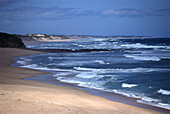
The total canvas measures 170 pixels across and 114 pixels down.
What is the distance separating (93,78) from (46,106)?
9555 mm

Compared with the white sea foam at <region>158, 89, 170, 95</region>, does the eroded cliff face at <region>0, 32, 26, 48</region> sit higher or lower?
higher

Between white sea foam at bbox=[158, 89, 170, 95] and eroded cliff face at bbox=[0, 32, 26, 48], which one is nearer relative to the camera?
white sea foam at bbox=[158, 89, 170, 95]

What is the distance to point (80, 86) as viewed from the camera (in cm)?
1412

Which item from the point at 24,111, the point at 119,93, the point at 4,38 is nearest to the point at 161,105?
the point at 119,93

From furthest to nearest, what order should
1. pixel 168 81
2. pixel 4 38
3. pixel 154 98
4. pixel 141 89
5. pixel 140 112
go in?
pixel 4 38 → pixel 168 81 → pixel 141 89 → pixel 154 98 → pixel 140 112

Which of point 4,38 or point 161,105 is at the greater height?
point 4,38

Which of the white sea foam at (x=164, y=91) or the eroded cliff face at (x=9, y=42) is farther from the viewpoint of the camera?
the eroded cliff face at (x=9, y=42)

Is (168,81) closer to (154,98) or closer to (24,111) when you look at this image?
(154,98)

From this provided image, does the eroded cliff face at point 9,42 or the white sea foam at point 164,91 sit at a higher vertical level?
the eroded cliff face at point 9,42

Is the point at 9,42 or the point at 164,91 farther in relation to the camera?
the point at 9,42

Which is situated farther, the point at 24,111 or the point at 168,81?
the point at 168,81

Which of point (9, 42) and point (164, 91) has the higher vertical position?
point (9, 42)

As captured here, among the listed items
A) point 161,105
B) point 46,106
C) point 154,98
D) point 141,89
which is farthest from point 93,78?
point 46,106

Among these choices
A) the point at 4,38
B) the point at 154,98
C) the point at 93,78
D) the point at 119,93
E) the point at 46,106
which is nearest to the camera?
the point at 46,106
